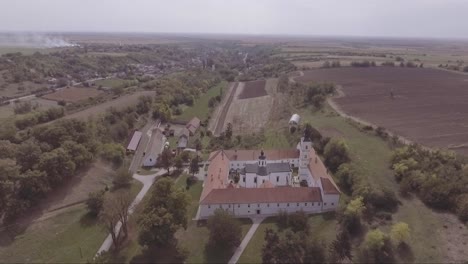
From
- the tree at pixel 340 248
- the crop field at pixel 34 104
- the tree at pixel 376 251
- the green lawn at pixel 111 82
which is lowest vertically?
the tree at pixel 340 248

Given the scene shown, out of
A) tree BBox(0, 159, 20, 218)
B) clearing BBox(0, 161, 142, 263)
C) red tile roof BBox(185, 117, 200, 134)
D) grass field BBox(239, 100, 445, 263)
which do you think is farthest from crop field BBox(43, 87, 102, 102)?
grass field BBox(239, 100, 445, 263)

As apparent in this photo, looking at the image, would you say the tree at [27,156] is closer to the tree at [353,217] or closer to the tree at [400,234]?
the tree at [353,217]

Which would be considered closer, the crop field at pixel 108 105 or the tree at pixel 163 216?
the tree at pixel 163 216

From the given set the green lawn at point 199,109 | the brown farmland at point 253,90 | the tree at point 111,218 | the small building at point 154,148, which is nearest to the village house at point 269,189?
the tree at point 111,218

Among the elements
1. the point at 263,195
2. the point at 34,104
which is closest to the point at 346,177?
the point at 263,195

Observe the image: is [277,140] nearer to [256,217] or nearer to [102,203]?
[256,217]

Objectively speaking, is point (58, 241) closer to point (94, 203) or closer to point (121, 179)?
point (94, 203)

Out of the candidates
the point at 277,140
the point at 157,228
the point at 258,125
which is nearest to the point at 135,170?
the point at 157,228
